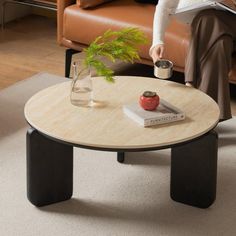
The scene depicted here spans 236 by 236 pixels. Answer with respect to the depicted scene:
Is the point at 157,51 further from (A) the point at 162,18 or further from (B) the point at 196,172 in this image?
(B) the point at 196,172

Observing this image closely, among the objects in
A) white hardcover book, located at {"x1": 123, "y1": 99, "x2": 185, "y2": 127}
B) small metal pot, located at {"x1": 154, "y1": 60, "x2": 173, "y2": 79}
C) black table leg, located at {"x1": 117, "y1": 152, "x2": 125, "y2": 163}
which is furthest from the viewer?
black table leg, located at {"x1": 117, "y1": 152, "x2": 125, "y2": 163}

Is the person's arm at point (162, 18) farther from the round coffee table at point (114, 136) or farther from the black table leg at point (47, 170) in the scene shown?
the black table leg at point (47, 170)

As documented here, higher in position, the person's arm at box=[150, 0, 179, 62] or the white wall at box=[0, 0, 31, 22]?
the person's arm at box=[150, 0, 179, 62]

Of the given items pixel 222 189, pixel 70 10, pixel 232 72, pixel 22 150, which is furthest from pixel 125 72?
pixel 222 189

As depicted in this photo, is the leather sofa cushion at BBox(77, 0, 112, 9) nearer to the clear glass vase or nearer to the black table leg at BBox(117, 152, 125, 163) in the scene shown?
the black table leg at BBox(117, 152, 125, 163)

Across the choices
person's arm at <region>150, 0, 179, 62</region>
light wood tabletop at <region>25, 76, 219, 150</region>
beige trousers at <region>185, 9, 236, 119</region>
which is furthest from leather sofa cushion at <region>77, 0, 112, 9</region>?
light wood tabletop at <region>25, 76, 219, 150</region>

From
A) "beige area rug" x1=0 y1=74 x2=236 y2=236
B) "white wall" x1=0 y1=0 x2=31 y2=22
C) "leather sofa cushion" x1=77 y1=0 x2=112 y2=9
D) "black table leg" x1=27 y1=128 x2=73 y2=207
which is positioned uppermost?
"leather sofa cushion" x1=77 y1=0 x2=112 y2=9

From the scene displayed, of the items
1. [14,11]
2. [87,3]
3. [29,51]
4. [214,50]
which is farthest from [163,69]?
[14,11]

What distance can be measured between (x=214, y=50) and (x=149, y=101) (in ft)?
2.21

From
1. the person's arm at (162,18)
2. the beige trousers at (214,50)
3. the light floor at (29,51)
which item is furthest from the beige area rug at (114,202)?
the light floor at (29,51)

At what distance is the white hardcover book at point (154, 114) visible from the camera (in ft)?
7.34

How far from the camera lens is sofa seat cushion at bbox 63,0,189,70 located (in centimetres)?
331

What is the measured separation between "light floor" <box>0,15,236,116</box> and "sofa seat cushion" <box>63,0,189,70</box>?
311 millimetres

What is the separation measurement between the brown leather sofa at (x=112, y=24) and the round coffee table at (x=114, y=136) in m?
0.76
